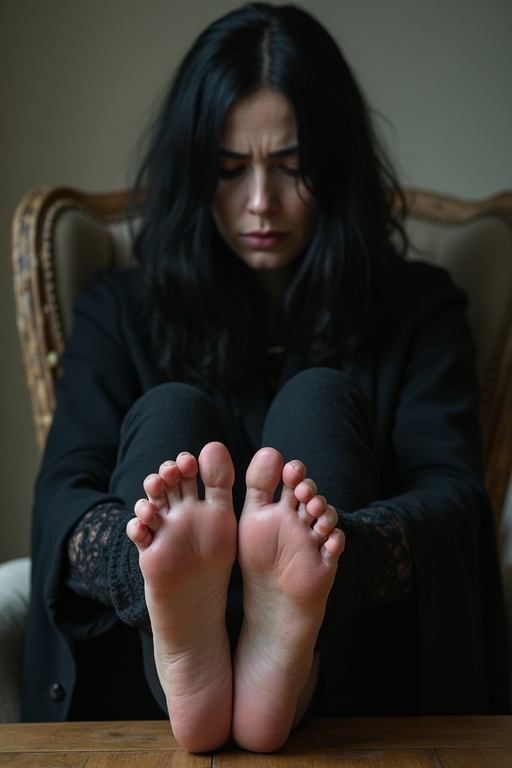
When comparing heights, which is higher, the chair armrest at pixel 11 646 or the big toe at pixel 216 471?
the big toe at pixel 216 471

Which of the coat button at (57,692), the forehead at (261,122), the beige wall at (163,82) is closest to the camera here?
the coat button at (57,692)

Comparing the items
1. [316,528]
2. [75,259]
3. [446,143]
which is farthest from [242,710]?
[446,143]

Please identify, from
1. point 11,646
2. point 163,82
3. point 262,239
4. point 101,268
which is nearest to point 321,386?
point 262,239

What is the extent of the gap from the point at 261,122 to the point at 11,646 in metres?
0.62

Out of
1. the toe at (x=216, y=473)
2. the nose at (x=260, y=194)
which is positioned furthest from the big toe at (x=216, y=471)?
the nose at (x=260, y=194)

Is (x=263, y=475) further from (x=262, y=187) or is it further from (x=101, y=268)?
(x=101, y=268)

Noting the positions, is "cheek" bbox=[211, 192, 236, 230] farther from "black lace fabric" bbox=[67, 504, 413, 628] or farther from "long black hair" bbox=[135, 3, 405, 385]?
"black lace fabric" bbox=[67, 504, 413, 628]

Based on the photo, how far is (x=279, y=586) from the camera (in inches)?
26.5

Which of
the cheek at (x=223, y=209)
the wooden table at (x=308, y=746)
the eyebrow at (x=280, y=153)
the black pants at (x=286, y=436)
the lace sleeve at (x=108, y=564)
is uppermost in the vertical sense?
the eyebrow at (x=280, y=153)

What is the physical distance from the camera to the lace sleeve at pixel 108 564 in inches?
29.0

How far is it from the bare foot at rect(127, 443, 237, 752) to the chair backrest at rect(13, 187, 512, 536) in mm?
621

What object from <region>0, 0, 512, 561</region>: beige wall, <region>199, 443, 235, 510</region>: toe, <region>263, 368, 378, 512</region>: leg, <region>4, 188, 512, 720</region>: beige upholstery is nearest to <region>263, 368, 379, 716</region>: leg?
<region>263, 368, 378, 512</region>: leg

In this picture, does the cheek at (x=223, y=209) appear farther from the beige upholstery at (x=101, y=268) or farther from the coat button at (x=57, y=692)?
the coat button at (x=57, y=692)

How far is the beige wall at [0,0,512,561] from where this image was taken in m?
1.69
